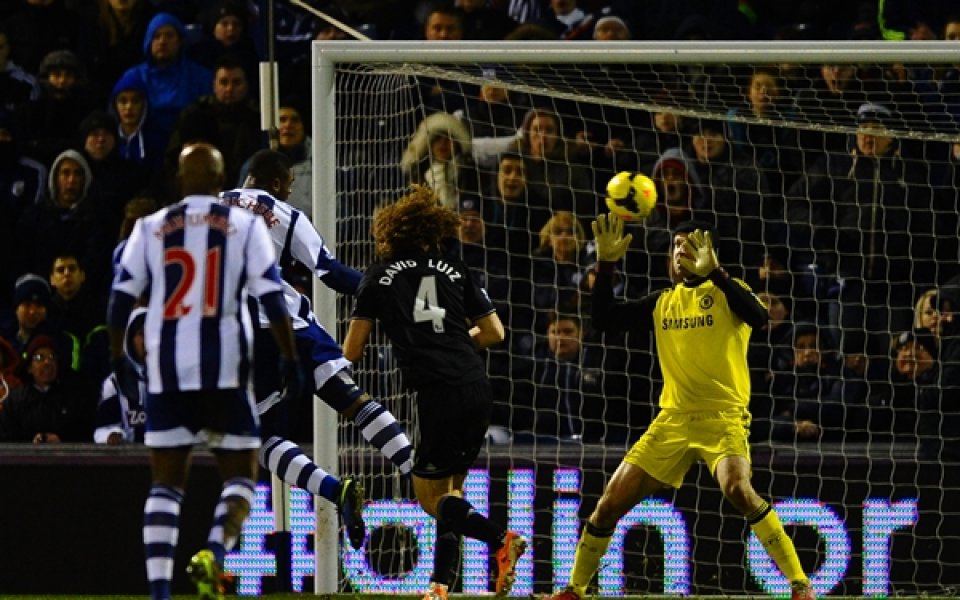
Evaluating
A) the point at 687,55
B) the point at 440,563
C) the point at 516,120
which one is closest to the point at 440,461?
the point at 440,563

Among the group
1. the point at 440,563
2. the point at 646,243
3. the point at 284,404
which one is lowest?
the point at 440,563

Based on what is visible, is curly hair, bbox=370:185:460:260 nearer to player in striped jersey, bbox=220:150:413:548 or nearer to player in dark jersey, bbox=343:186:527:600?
player in dark jersey, bbox=343:186:527:600

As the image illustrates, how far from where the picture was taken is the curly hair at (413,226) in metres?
8.95

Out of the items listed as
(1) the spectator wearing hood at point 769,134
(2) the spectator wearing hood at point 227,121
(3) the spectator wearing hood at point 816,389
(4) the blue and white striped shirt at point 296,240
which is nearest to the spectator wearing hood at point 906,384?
(3) the spectator wearing hood at point 816,389

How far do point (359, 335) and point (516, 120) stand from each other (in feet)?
14.5

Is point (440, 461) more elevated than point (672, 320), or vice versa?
point (672, 320)

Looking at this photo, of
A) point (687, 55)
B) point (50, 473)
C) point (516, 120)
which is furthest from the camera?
point (516, 120)

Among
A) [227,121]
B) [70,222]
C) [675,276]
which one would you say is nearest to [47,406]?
[70,222]

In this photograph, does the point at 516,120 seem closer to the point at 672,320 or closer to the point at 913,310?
the point at 913,310

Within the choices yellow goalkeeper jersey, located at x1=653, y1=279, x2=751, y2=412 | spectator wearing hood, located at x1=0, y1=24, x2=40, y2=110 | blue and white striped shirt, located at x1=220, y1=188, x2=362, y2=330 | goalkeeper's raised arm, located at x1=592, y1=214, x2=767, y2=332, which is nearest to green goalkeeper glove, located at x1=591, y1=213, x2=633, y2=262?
goalkeeper's raised arm, located at x1=592, y1=214, x2=767, y2=332

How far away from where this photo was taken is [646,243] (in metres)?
11.7

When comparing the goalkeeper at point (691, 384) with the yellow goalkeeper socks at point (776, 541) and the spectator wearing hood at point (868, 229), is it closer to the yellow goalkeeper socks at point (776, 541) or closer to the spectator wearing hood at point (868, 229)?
the yellow goalkeeper socks at point (776, 541)

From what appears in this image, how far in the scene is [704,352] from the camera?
9.07 meters

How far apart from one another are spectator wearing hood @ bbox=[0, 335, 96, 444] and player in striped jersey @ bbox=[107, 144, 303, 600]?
14.2ft
